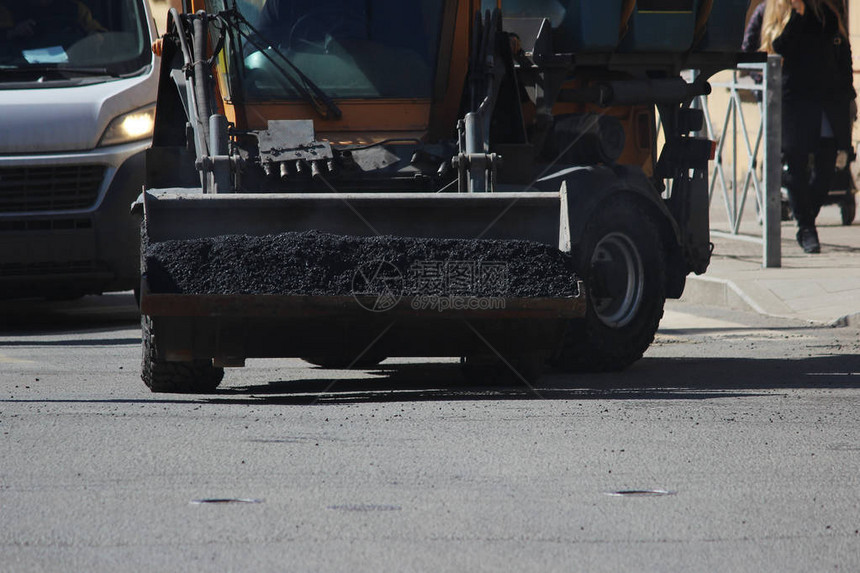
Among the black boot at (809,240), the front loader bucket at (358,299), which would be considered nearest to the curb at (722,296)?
the black boot at (809,240)

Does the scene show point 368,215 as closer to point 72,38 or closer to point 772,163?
point 72,38

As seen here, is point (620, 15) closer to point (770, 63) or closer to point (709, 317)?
point (709, 317)

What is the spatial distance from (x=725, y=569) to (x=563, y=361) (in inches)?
179

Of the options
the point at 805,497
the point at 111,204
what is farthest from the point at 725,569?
the point at 111,204

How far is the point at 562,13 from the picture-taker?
9.90 m

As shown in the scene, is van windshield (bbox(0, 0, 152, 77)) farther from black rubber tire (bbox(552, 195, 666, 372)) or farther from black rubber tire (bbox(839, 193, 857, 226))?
black rubber tire (bbox(839, 193, 857, 226))

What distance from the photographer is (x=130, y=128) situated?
38.2 feet

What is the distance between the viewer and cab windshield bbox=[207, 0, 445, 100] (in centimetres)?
910

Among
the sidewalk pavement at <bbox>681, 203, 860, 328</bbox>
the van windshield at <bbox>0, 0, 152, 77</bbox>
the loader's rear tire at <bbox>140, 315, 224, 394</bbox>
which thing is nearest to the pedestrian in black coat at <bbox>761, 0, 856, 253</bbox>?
the sidewalk pavement at <bbox>681, 203, 860, 328</bbox>

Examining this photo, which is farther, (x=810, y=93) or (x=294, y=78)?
(x=810, y=93)

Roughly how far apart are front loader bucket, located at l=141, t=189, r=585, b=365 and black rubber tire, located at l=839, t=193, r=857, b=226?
1042cm

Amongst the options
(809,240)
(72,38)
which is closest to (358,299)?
(72,38)

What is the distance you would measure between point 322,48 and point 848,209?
34.0ft

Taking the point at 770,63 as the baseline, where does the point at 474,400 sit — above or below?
below
